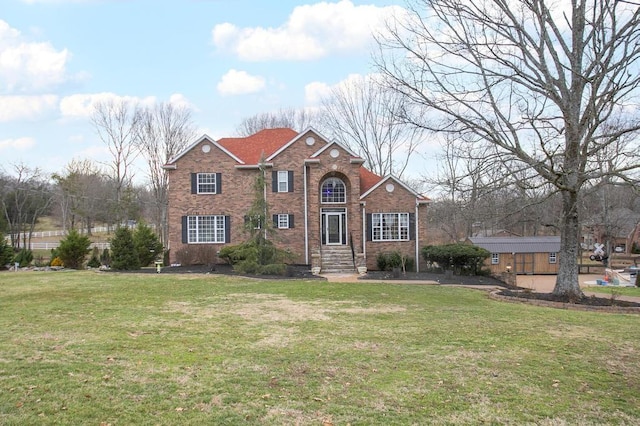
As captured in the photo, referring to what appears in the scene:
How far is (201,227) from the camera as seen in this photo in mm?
25688

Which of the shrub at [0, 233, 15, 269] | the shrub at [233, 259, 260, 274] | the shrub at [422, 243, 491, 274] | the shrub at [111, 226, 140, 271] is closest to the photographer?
the shrub at [233, 259, 260, 274]

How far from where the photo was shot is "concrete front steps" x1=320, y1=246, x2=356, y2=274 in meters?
23.8

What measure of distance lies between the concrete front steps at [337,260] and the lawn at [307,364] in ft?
36.8

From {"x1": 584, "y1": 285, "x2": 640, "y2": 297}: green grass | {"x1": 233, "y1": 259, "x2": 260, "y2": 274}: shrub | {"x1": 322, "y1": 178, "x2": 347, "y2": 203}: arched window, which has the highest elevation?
{"x1": 322, "y1": 178, "x2": 347, "y2": 203}: arched window

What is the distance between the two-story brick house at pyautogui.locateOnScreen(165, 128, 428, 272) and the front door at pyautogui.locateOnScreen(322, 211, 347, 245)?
5 centimetres

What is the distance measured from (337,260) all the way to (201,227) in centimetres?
732

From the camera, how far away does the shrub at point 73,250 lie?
23.9m

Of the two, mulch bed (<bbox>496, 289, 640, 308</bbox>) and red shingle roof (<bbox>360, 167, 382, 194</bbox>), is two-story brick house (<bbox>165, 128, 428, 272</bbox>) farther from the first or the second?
mulch bed (<bbox>496, 289, 640, 308</bbox>)

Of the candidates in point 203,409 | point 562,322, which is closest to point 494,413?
point 203,409

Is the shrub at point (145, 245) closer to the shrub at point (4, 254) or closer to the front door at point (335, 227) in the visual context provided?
the shrub at point (4, 254)

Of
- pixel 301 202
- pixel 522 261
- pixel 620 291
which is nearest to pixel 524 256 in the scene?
pixel 522 261

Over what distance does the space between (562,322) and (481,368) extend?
5226mm

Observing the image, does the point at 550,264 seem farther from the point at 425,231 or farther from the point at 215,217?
the point at 215,217

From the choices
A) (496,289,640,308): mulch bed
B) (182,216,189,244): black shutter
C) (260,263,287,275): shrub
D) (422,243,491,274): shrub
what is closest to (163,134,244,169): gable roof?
(182,216,189,244): black shutter
